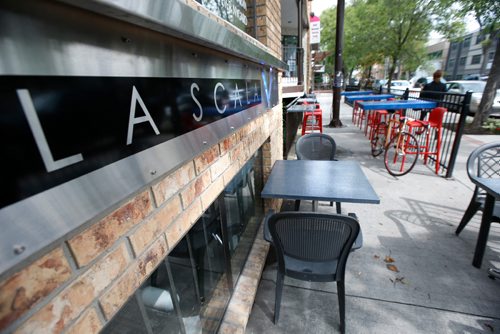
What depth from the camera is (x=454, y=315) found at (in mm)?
2123

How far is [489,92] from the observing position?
26.0ft

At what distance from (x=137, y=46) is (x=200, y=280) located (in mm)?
1549

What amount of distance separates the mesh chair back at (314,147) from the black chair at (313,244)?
211 cm

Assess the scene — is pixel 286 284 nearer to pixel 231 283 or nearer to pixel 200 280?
pixel 231 283

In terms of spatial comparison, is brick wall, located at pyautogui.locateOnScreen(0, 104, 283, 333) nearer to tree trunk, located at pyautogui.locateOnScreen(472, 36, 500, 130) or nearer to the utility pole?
the utility pole

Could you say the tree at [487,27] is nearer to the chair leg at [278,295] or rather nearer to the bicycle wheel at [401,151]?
the bicycle wheel at [401,151]

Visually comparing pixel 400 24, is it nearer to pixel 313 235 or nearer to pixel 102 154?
pixel 313 235

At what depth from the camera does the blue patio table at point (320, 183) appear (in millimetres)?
2275

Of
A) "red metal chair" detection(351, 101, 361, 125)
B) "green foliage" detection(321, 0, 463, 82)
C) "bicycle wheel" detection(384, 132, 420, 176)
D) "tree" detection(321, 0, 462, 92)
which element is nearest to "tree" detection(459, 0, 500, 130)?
"green foliage" detection(321, 0, 463, 82)

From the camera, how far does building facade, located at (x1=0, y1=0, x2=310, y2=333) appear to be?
469mm

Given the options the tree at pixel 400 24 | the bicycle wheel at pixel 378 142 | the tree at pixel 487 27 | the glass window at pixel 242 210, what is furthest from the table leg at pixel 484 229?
the tree at pixel 400 24

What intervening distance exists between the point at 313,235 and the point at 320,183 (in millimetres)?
883

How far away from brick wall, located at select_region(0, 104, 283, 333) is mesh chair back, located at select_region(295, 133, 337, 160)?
2859mm

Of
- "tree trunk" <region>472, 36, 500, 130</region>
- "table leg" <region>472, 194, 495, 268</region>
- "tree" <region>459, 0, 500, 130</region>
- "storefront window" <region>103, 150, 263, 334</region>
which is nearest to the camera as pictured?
"storefront window" <region>103, 150, 263, 334</region>
